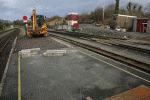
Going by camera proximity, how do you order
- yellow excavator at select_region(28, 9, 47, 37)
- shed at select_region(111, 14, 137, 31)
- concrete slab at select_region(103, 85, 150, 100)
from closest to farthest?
concrete slab at select_region(103, 85, 150, 100) → yellow excavator at select_region(28, 9, 47, 37) → shed at select_region(111, 14, 137, 31)

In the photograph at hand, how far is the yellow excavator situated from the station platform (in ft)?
43.0

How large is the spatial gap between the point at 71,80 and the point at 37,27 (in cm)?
1792

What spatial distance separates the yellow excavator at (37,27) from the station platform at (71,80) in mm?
13107

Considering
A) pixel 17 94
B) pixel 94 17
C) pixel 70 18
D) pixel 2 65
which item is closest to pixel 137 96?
pixel 17 94

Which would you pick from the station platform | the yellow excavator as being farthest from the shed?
the station platform

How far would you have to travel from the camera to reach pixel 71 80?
5.73 metres

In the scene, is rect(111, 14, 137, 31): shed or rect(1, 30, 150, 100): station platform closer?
rect(1, 30, 150, 100): station platform

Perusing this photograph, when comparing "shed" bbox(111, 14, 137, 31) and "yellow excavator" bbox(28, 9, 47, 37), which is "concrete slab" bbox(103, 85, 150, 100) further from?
"shed" bbox(111, 14, 137, 31)

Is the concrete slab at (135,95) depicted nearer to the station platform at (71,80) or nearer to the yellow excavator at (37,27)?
the station platform at (71,80)

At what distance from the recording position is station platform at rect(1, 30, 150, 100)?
466 cm

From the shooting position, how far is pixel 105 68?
714cm

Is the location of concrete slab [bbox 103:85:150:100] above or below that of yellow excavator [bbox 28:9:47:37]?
below

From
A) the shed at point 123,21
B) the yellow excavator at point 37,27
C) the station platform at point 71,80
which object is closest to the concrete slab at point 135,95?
the station platform at point 71,80

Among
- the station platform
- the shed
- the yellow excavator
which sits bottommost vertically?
the station platform
